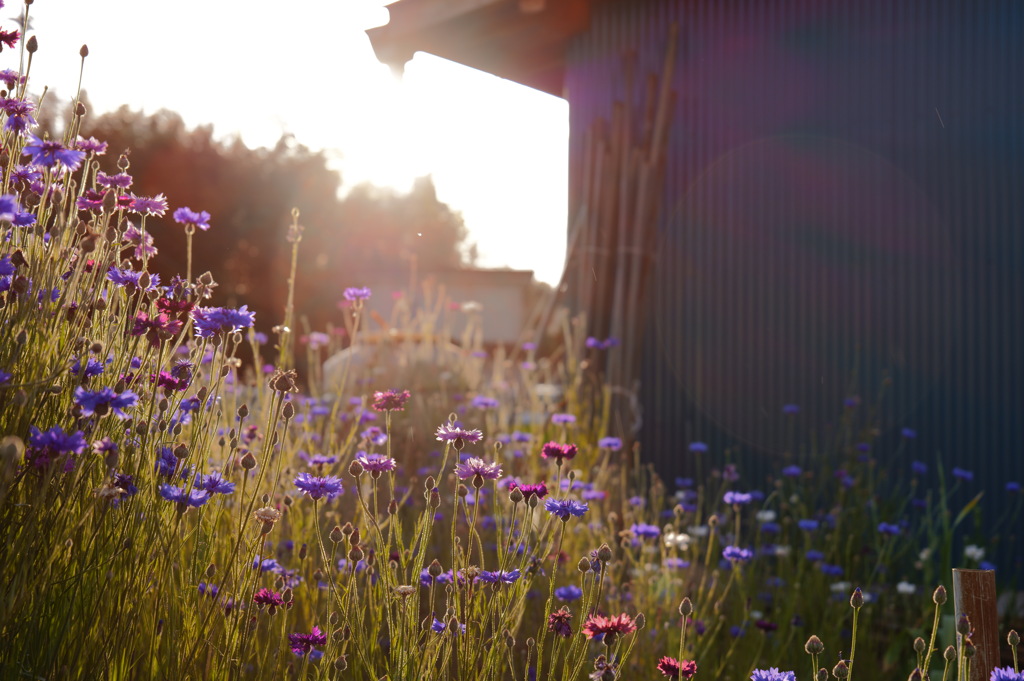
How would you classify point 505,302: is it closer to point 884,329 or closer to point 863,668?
point 884,329

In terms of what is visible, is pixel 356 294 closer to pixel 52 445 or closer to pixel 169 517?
pixel 169 517

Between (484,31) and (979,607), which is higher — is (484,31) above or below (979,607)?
above

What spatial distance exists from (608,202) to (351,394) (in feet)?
7.65

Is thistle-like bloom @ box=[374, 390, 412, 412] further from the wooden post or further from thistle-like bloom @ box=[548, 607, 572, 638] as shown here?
the wooden post

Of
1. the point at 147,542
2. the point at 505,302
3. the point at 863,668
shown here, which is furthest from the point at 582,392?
the point at 505,302

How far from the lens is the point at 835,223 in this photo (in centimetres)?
628

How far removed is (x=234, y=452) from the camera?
2309mm

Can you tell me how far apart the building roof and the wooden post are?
5.82 meters

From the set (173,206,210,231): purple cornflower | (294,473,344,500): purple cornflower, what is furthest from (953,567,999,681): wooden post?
(173,206,210,231): purple cornflower

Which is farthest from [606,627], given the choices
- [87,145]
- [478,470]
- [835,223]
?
[835,223]

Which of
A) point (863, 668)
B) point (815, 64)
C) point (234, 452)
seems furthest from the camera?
point (815, 64)

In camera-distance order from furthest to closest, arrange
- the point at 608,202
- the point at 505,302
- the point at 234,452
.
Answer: the point at 505,302, the point at 608,202, the point at 234,452

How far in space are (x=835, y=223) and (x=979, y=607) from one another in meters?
4.45

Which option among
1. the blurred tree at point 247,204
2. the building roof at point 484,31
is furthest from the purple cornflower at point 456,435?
the blurred tree at point 247,204
